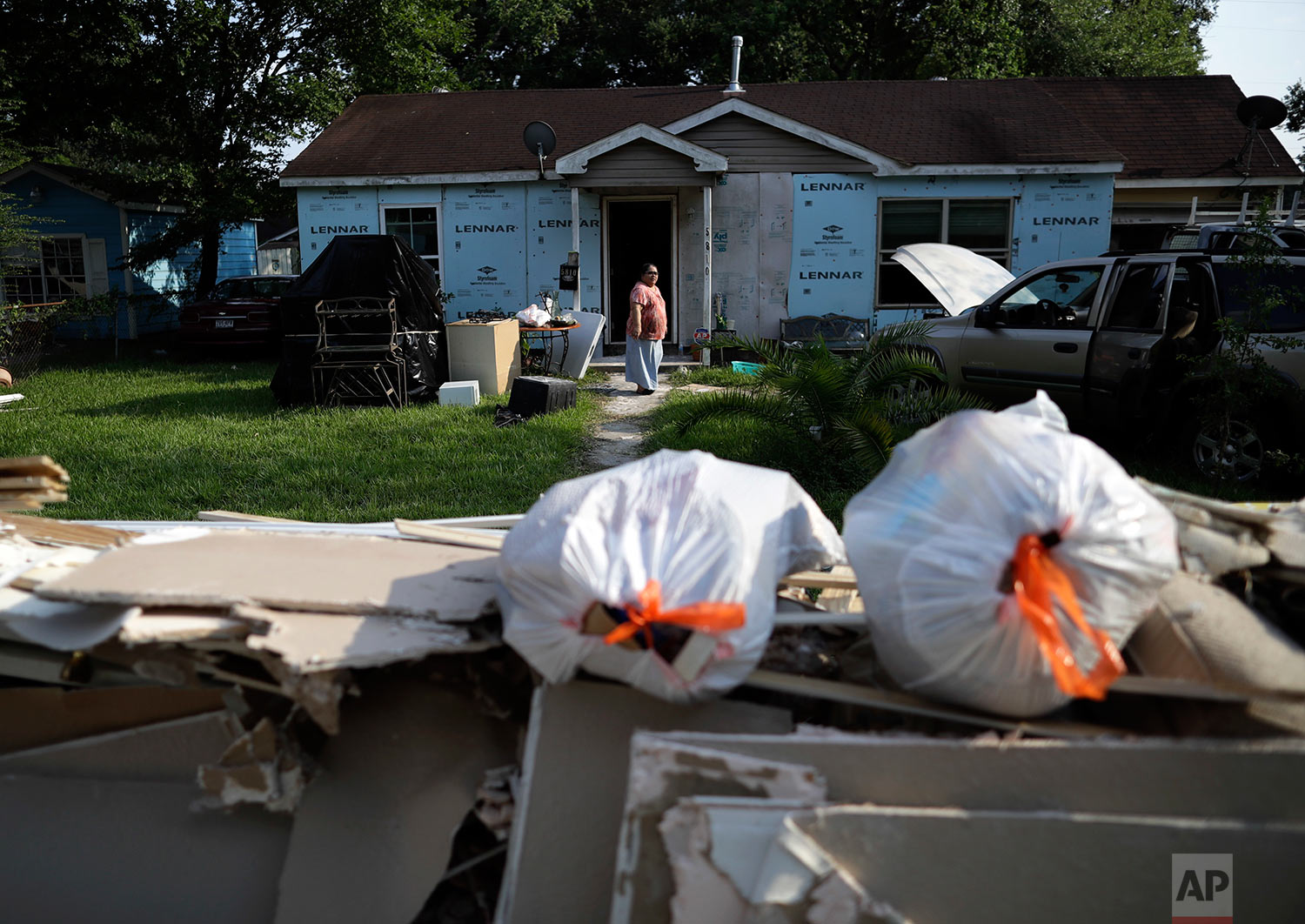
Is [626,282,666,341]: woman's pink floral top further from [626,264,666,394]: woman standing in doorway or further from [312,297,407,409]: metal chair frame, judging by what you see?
[312,297,407,409]: metal chair frame

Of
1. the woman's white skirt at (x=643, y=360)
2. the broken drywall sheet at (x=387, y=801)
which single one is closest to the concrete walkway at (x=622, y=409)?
the woman's white skirt at (x=643, y=360)

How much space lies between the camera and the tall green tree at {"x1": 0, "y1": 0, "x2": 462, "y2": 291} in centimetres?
1920

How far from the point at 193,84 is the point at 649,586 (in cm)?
2100

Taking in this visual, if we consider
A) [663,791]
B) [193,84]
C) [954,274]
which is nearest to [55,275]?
[193,84]

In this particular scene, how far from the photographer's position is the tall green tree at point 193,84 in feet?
63.0

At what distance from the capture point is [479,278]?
16.0m

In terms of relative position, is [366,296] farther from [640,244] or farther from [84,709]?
[84,709]

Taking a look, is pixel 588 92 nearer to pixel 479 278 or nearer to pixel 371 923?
pixel 479 278

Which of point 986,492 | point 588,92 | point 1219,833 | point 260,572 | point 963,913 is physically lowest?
point 963,913

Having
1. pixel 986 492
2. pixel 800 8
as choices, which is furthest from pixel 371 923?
pixel 800 8

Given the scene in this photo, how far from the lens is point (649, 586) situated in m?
2.37

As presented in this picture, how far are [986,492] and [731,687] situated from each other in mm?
790

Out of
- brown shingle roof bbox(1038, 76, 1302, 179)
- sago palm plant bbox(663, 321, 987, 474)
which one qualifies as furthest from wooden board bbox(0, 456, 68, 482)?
brown shingle roof bbox(1038, 76, 1302, 179)

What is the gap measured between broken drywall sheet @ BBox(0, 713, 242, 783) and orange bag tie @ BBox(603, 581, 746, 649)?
1220 mm
